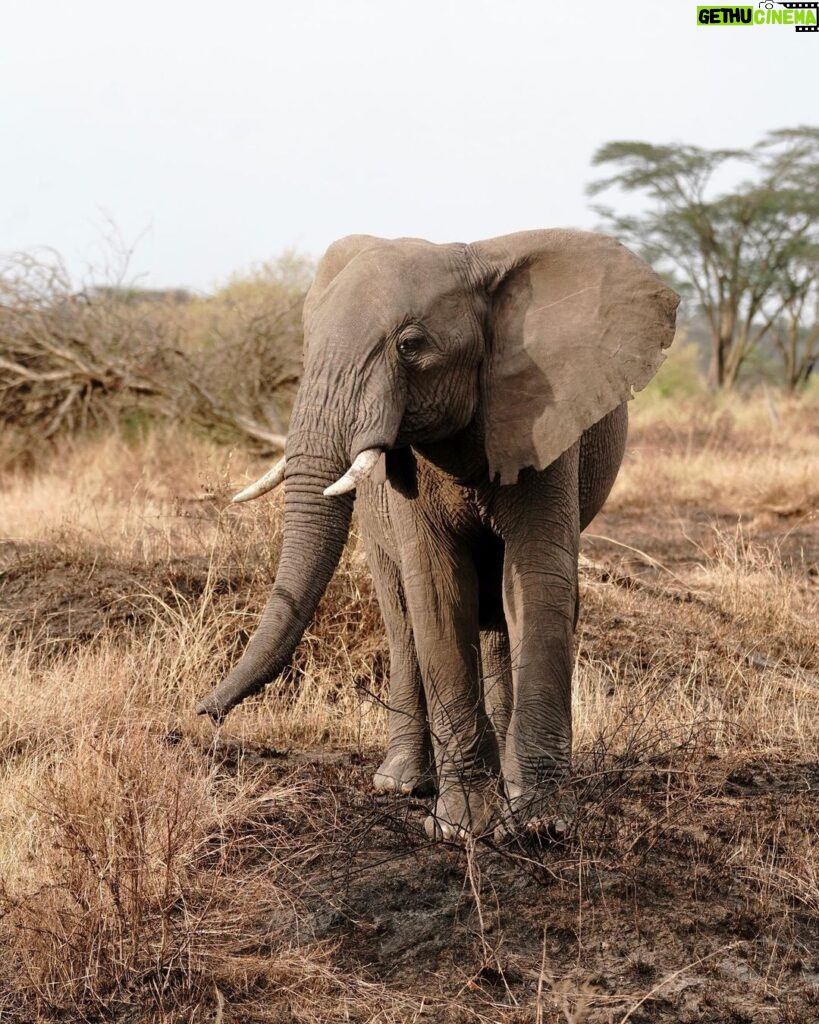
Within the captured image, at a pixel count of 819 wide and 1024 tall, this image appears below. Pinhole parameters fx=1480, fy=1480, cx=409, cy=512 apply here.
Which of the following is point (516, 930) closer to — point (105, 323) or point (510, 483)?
point (510, 483)

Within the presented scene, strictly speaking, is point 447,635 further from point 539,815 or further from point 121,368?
point 121,368

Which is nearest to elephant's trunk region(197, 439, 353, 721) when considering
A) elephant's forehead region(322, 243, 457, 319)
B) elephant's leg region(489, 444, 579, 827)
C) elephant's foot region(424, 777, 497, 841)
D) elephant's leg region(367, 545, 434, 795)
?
elephant's forehead region(322, 243, 457, 319)

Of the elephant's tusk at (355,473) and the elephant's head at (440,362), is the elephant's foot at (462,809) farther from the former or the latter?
the elephant's tusk at (355,473)

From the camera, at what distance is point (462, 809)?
4816 mm

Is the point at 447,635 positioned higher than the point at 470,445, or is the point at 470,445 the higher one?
the point at 470,445

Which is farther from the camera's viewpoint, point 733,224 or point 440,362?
point 733,224

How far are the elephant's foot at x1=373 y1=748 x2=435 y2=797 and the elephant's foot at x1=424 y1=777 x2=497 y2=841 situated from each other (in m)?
0.72

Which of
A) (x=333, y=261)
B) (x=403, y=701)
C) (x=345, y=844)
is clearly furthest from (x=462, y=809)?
(x=333, y=261)

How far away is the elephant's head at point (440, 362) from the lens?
4.22m

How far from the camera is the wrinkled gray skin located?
4.26 meters

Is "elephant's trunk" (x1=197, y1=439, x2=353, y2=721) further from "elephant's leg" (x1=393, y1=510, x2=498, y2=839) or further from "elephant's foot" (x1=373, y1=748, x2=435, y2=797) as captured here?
"elephant's foot" (x1=373, y1=748, x2=435, y2=797)

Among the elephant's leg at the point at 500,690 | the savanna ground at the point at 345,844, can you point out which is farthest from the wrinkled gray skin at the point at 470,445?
the elephant's leg at the point at 500,690

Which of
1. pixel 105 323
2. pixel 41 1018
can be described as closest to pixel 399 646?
pixel 41 1018

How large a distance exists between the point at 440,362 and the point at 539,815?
1440mm
